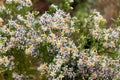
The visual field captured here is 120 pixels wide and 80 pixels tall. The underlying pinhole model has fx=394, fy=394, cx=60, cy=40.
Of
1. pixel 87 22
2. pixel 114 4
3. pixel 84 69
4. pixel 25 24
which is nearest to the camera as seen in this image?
pixel 84 69

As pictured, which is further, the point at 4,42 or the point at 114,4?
the point at 114,4

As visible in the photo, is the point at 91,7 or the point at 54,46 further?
the point at 91,7

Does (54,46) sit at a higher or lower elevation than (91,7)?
lower

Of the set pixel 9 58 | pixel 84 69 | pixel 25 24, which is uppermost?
pixel 25 24

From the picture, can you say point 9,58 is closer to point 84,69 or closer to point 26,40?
point 26,40

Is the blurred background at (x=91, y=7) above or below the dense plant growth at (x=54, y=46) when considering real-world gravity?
above

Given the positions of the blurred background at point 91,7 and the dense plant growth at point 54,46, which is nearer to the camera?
the dense plant growth at point 54,46

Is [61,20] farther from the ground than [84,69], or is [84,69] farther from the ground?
[61,20]

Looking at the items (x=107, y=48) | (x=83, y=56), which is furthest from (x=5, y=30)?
(x=107, y=48)

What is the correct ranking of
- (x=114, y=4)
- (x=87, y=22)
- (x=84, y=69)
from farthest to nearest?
1. (x=114, y=4)
2. (x=87, y=22)
3. (x=84, y=69)

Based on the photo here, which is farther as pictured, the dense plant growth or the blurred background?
A: the blurred background

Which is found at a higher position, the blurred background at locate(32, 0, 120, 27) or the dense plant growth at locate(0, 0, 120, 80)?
the blurred background at locate(32, 0, 120, 27)
